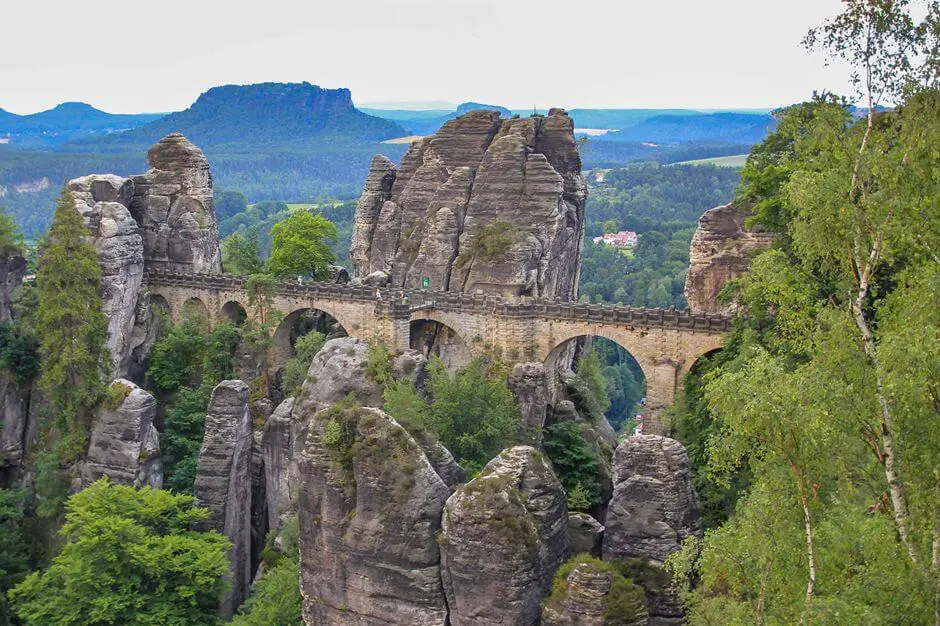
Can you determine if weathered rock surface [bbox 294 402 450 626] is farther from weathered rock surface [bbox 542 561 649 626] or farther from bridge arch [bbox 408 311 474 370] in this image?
bridge arch [bbox 408 311 474 370]

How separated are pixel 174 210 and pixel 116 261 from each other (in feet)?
28.3

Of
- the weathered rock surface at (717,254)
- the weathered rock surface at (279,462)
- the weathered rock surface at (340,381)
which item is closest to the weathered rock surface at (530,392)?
the weathered rock surface at (340,381)

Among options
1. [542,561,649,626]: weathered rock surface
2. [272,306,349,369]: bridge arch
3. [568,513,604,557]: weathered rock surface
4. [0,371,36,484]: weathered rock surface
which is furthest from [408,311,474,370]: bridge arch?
[542,561,649,626]: weathered rock surface

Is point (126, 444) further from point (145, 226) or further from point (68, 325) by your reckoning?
point (145, 226)

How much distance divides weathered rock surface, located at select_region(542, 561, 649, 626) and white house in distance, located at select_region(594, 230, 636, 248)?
111m

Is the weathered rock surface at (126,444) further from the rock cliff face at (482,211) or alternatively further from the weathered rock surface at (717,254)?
the weathered rock surface at (717,254)

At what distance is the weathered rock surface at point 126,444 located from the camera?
39.6 metres

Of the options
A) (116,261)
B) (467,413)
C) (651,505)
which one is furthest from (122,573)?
(651,505)

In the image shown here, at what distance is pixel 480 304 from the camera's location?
44.8 m

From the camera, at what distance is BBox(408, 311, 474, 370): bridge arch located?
45562mm

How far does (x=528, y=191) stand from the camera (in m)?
48.1

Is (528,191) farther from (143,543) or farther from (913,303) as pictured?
(913,303)

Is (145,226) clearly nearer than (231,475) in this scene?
No

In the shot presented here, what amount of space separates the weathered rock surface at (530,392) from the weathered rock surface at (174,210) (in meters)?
21.1
